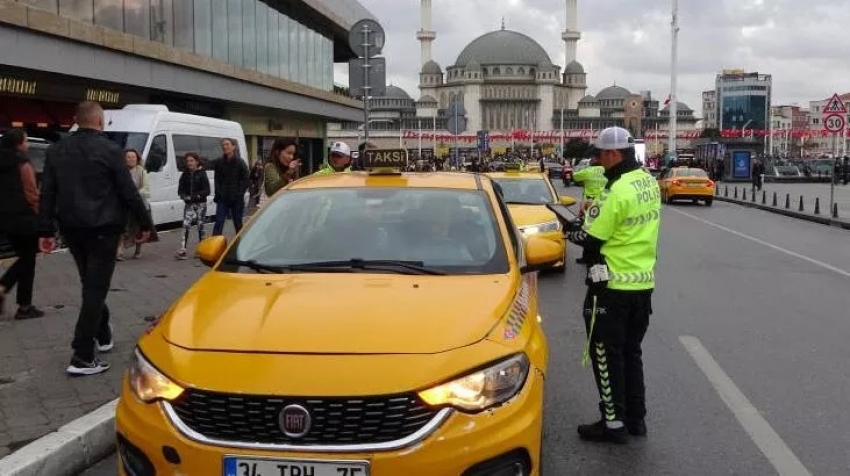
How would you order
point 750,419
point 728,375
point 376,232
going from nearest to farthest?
point 376,232
point 750,419
point 728,375

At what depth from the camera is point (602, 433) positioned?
16.5ft

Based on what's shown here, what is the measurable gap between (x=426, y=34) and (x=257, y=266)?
187437 millimetres

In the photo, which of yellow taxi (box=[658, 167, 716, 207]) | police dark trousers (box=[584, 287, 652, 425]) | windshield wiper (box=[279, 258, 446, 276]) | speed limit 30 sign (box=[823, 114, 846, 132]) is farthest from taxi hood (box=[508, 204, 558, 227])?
yellow taxi (box=[658, 167, 716, 207])

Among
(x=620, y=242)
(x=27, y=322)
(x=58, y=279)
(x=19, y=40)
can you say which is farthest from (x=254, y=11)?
(x=620, y=242)

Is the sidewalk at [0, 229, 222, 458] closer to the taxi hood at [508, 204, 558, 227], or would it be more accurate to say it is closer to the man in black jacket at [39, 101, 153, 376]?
the man in black jacket at [39, 101, 153, 376]

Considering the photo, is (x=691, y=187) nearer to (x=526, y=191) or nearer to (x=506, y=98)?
(x=526, y=191)

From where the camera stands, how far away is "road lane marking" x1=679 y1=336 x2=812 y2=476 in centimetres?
464

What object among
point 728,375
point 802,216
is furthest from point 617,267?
point 802,216

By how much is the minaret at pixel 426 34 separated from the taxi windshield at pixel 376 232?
596 ft

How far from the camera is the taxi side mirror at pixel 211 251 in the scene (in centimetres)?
483

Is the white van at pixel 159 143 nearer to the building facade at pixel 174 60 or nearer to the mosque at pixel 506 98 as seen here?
the building facade at pixel 174 60

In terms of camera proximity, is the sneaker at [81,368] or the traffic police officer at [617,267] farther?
the sneaker at [81,368]

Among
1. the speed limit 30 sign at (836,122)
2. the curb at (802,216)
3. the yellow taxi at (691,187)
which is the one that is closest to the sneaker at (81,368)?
the curb at (802,216)

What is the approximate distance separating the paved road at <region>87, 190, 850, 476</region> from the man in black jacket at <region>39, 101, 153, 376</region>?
1396mm
